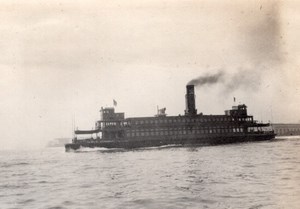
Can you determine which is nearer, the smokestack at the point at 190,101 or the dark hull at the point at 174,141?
the dark hull at the point at 174,141

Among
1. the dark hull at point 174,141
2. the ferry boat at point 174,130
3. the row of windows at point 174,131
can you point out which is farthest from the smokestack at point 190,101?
the dark hull at point 174,141

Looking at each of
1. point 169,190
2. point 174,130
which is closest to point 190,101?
point 174,130

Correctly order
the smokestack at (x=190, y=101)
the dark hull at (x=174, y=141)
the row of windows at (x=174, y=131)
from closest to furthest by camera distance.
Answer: the dark hull at (x=174, y=141), the row of windows at (x=174, y=131), the smokestack at (x=190, y=101)

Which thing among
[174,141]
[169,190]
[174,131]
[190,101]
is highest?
[190,101]

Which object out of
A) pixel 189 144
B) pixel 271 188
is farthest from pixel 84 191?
pixel 189 144

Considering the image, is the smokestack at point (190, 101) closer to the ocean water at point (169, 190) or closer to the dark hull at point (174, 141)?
the dark hull at point (174, 141)

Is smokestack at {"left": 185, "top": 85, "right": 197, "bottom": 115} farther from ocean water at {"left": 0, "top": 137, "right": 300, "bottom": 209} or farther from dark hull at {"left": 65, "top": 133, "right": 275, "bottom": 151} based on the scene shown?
ocean water at {"left": 0, "top": 137, "right": 300, "bottom": 209}

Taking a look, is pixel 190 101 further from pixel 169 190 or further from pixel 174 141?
pixel 169 190

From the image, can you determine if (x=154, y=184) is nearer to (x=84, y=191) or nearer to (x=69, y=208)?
(x=84, y=191)
